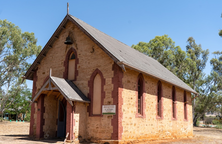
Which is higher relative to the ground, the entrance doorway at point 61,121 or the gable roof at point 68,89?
the gable roof at point 68,89

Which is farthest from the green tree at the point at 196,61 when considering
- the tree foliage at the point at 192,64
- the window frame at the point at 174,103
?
the window frame at the point at 174,103

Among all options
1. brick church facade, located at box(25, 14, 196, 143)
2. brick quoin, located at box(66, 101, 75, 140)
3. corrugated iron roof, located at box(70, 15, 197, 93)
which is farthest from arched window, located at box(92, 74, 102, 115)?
corrugated iron roof, located at box(70, 15, 197, 93)

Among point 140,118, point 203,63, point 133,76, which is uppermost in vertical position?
point 203,63

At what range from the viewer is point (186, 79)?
4753cm

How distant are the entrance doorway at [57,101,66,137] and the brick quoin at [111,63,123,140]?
4.75 meters

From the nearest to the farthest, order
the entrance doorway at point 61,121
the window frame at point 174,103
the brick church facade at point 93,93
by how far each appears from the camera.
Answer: the brick church facade at point 93,93 → the entrance doorway at point 61,121 → the window frame at point 174,103

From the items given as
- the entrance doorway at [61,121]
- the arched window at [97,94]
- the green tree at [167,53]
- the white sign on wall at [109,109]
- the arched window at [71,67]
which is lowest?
the entrance doorway at [61,121]

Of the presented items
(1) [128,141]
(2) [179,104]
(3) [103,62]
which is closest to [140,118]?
(1) [128,141]

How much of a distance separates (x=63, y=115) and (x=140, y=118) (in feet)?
18.2

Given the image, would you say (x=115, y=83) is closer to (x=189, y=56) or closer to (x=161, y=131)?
(x=161, y=131)

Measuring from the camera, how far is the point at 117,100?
13.9m

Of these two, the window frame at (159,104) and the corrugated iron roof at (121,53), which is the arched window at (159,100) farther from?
the corrugated iron roof at (121,53)

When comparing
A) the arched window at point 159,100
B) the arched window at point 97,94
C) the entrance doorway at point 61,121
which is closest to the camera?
the arched window at point 97,94

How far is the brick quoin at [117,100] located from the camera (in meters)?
13.6
